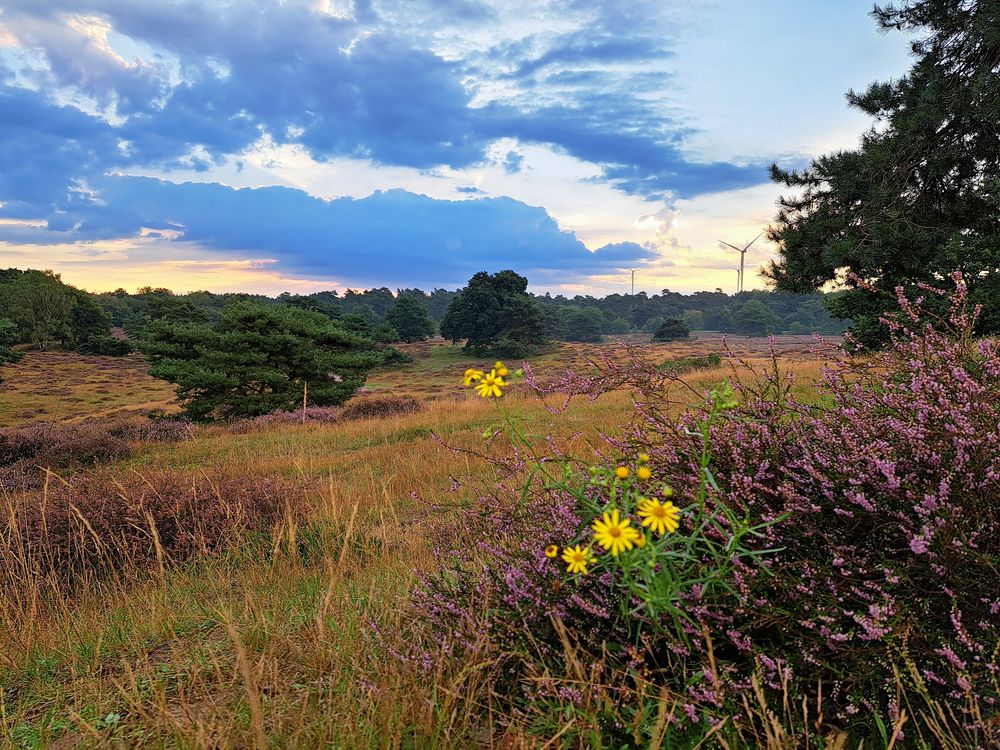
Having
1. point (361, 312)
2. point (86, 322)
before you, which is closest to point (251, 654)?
point (86, 322)

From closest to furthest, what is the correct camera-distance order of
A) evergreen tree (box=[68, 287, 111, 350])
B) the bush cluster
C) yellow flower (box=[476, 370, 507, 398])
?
yellow flower (box=[476, 370, 507, 398]), the bush cluster, evergreen tree (box=[68, 287, 111, 350])

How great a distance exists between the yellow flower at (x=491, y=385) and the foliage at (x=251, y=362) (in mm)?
22139

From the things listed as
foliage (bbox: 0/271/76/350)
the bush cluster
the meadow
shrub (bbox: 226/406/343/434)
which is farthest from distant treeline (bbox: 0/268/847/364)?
the meadow

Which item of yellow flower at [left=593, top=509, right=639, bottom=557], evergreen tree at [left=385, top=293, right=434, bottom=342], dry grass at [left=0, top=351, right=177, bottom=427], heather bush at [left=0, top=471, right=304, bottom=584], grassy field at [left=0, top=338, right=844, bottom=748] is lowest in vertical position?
dry grass at [left=0, top=351, right=177, bottom=427]

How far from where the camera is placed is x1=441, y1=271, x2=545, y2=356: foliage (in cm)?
7019

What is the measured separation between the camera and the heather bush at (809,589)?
160 cm

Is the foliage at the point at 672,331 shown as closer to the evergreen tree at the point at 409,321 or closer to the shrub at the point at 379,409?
the evergreen tree at the point at 409,321

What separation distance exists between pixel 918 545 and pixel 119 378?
6527 cm

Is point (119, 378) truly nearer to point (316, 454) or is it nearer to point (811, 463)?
point (316, 454)

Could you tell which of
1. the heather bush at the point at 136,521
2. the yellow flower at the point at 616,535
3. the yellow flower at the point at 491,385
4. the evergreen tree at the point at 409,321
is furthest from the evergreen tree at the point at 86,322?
the yellow flower at the point at 616,535

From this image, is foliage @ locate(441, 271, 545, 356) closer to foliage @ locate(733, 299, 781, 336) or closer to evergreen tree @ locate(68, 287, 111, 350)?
evergreen tree @ locate(68, 287, 111, 350)

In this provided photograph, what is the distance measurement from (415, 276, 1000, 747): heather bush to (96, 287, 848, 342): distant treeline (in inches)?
2561

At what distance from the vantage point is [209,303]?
111375 millimetres

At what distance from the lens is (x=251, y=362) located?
76.0 ft
